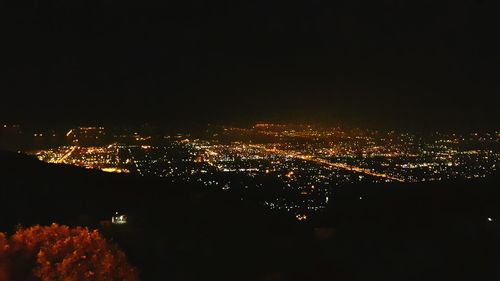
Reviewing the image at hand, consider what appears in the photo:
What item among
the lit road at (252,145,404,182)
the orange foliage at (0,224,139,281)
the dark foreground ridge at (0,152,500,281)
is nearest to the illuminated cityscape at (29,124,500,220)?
the lit road at (252,145,404,182)

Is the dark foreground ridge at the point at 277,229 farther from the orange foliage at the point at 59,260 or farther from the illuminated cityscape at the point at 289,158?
the orange foliage at the point at 59,260

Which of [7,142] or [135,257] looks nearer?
[135,257]

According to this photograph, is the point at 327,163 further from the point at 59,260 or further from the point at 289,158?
the point at 59,260

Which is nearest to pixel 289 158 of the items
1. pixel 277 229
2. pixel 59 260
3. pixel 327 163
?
pixel 327 163

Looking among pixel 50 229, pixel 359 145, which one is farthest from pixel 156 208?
pixel 359 145

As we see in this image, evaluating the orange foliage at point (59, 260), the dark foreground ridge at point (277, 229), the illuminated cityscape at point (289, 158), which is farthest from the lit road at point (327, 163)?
the orange foliage at point (59, 260)

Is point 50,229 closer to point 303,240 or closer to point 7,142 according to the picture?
point 303,240
